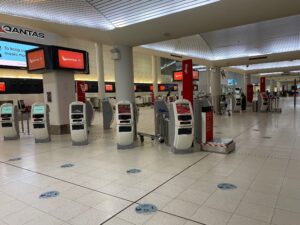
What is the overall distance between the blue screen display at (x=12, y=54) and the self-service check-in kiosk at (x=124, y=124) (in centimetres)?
972

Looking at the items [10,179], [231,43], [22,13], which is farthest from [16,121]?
[231,43]

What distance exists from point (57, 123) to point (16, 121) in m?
1.25

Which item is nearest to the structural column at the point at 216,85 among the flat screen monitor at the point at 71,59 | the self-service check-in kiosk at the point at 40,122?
the flat screen monitor at the point at 71,59

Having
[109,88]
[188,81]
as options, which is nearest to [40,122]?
[188,81]

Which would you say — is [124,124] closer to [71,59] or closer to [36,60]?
[71,59]

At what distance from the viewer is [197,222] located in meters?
2.32

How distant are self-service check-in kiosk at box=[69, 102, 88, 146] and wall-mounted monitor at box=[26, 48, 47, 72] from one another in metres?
2.23

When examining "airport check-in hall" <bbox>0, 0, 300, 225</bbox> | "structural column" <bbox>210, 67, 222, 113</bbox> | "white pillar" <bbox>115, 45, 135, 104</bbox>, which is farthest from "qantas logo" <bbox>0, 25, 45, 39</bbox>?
"structural column" <bbox>210, 67, 222, 113</bbox>

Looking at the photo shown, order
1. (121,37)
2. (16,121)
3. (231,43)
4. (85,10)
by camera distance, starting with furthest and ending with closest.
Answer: (231,43) < (16,121) < (121,37) < (85,10)

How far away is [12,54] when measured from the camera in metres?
12.1

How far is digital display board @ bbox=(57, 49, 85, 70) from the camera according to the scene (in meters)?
7.47

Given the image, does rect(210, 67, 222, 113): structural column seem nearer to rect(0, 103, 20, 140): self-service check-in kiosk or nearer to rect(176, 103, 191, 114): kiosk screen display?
rect(176, 103, 191, 114): kiosk screen display

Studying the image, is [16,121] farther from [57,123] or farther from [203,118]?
[203,118]

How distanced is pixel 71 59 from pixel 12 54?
643 cm
